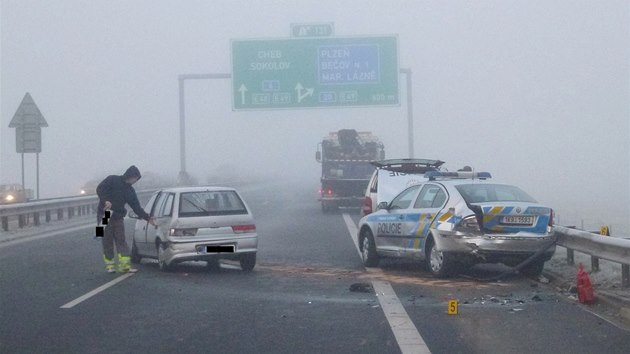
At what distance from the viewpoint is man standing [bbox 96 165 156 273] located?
15.0 meters

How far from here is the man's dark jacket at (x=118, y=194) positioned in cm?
1500

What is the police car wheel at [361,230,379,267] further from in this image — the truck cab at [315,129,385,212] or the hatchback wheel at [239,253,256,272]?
the truck cab at [315,129,385,212]

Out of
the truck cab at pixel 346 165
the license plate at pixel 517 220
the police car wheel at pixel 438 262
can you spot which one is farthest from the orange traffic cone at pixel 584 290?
the truck cab at pixel 346 165

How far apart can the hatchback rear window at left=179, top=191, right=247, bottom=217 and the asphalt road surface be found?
3.30ft

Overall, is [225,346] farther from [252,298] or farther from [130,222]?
[130,222]

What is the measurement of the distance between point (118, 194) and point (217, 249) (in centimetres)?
184

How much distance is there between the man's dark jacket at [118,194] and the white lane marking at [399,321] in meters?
4.21

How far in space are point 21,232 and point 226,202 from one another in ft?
35.7

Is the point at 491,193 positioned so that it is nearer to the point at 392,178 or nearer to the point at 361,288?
the point at 361,288

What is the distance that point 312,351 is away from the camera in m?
8.55

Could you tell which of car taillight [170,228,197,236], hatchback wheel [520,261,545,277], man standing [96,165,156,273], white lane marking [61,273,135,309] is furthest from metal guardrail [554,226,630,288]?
white lane marking [61,273,135,309]

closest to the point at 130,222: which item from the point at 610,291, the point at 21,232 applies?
the point at 21,232

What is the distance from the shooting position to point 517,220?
43.6ft

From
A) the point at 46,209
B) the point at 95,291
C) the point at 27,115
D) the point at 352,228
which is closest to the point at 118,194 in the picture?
the point at 95,291
